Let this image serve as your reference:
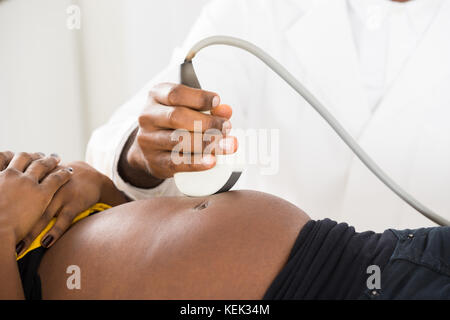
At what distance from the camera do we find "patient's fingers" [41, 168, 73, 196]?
2.57 feet

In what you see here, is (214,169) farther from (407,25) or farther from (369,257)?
(407,25)

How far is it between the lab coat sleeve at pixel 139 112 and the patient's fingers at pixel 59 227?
0.73 feet

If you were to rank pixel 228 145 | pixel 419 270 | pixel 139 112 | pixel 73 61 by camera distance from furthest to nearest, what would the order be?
1. pixel 73 61
2. pixel 139 112
3. pixel 228 145
4. pixel 419 270

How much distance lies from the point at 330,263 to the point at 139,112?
66cm

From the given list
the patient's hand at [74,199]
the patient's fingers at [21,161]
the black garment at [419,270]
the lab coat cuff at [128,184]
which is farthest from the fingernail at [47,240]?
the black garment at [419,270]

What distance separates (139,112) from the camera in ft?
3.68

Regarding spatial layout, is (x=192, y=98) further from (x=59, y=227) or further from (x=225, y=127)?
→ (x=59, y=227)

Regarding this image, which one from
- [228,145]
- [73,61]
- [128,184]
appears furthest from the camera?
[73,61]

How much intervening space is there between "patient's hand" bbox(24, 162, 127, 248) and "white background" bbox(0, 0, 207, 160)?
82 centimetres

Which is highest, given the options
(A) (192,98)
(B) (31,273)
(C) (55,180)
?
(A) (192,98)

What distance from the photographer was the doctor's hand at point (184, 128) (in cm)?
73

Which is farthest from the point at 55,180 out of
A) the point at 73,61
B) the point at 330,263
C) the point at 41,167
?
the point at 73,61

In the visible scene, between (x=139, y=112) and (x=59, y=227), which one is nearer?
(x=59, y=227)
